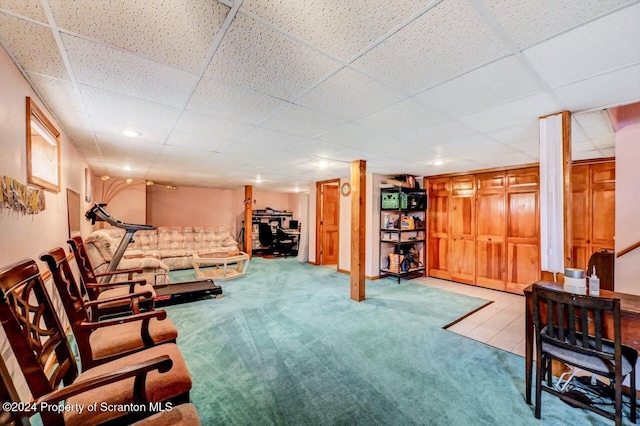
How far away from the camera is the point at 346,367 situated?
2.26m

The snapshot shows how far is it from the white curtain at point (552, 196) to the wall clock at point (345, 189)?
4.01 m

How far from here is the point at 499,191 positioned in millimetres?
4797

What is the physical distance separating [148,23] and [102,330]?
6.14ft

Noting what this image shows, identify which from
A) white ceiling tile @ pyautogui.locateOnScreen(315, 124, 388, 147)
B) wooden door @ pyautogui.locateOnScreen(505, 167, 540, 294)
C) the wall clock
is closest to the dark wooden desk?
white ceiling tile @ pyautogui.locateOnScreen(315, 124, 388, 147)

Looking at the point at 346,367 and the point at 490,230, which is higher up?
the point at 490,230

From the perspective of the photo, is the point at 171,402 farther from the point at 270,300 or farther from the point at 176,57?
the point at 270,300

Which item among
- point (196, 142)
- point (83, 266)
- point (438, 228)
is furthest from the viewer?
point (438, 228)

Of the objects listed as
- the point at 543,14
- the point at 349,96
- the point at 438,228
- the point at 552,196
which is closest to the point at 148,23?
the point at 349,96

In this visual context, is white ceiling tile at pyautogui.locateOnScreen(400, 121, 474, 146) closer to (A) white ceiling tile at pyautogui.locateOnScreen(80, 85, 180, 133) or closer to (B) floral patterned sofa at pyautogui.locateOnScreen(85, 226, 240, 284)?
(A) white ceiling tile at pyautogui.locateOnScreen(80, 85, 180, 133)

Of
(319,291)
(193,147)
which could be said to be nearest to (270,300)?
(319,291)

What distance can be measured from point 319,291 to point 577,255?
4024mm

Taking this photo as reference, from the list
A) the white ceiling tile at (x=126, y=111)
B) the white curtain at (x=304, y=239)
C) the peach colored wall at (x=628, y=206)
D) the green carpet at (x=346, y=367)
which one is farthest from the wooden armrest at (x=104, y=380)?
the white curtain at (x=304, y=239)

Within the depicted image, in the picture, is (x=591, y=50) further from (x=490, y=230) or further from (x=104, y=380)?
(x=490, y=230)

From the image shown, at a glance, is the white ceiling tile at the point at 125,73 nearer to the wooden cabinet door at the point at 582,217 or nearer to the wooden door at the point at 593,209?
the wooden door at the point at 593,209
